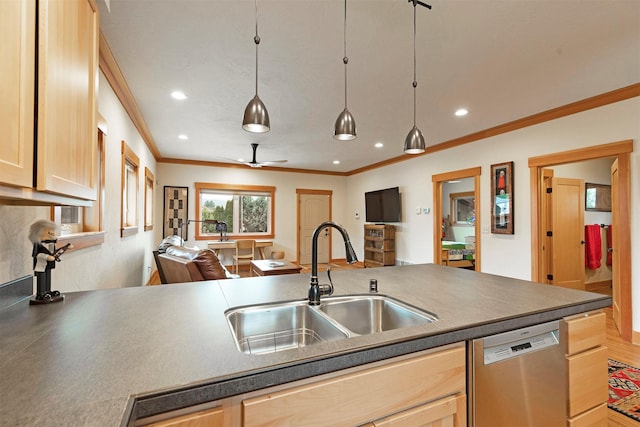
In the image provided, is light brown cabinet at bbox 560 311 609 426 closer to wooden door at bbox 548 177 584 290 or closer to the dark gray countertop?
the dark gray countertop

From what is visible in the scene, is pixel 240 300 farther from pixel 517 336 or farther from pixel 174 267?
pixel 174 267

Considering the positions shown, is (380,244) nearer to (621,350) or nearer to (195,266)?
(621,350)

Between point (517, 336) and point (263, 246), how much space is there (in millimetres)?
6310

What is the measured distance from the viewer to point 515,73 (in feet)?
8.86

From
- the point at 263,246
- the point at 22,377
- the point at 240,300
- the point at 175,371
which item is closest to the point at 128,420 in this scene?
the point at 175,371

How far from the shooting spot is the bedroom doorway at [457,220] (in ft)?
15.1

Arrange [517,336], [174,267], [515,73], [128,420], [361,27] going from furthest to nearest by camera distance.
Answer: [174,267]
[515,73]
[361,27]
[517,336]
[128,420]

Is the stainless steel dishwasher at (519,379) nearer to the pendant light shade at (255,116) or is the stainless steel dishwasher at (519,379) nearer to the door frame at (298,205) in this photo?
the pendant light shade at (255,116)

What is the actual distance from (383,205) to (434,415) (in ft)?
19.1

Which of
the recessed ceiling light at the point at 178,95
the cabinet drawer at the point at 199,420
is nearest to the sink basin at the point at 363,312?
the cabinet drawer at the point at 199,420

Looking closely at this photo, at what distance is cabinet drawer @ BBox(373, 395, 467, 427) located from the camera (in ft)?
3.17

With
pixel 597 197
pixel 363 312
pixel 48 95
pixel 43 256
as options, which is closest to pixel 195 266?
pixel 43 256

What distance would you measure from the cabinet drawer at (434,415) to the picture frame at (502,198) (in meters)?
3.66

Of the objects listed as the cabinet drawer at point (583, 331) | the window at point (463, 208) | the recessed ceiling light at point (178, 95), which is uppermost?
the recessed ceiling light at point (178, 95)
